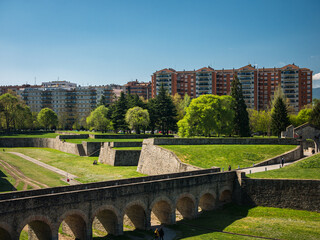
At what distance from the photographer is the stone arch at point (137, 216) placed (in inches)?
1129

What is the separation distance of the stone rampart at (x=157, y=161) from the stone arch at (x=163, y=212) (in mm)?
12209

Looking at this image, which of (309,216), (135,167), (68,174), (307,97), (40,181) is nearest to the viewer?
(309,216)

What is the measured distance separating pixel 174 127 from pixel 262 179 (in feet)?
181

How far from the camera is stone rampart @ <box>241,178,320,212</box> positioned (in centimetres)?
3262

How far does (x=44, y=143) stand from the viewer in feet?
284

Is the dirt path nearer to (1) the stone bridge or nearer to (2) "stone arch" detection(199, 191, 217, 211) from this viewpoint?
(1) the stone bridge

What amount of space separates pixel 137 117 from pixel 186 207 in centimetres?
5547

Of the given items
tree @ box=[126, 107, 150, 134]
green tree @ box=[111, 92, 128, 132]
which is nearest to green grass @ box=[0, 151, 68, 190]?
tree @ box=[126, 107, 150, 134]

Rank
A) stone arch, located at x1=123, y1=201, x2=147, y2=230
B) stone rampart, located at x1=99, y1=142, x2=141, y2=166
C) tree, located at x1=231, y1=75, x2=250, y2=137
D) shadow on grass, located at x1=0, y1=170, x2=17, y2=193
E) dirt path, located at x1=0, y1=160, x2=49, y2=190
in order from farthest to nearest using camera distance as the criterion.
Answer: tree, located at x1=231, y1=75, x2=250, y2=137
stone rampart, located at x1=99, y1=142, x2=141, y2=166
dirt path, located at x1=0, y1=160, x2=49, y2=190
shadow on grass, located at x1=0, y1=170, x2=17, y2=193
stone arch, located at x1=123, y1=201, x2=147, y2=230

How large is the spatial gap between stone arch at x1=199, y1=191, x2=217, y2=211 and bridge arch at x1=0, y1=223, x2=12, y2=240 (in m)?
18.8

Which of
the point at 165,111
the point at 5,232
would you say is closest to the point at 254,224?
the point at 5,232

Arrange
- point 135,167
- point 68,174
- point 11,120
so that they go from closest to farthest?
point 68,174 → point 135,167 → point 11,120

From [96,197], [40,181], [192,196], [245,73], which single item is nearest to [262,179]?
[192,196]

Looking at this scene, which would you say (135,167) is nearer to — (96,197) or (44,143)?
(96,197)
